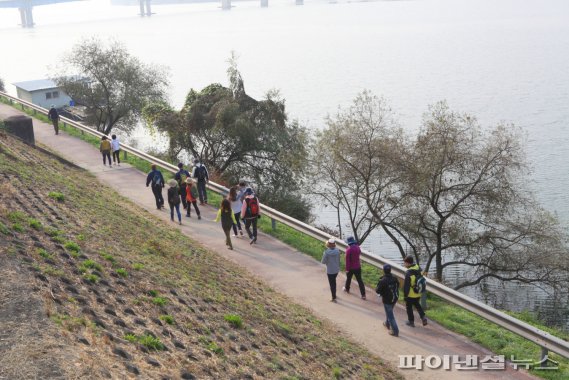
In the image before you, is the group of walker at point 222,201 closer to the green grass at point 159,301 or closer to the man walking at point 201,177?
the man walking at point 201,177

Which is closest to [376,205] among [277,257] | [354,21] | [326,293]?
[277,257]

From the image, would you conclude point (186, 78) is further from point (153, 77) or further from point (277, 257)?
point (277, 257)

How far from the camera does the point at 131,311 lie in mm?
9773

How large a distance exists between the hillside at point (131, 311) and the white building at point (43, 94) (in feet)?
155

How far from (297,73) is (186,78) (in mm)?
14908

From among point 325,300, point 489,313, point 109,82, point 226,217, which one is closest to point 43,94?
point 109,82

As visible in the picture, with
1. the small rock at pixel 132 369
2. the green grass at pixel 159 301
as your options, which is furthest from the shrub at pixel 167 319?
the small rock at pixel 132 369

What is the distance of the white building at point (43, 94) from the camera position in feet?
193

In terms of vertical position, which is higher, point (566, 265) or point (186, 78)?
point (186, 78)

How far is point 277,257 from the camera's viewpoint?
15664 mm

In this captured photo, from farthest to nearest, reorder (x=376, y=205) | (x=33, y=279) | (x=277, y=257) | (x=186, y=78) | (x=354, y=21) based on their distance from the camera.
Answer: (x=354, y=21), (x=186, y=78), (x=376, y=205), (x=277, y=257), (x=33, y=279)

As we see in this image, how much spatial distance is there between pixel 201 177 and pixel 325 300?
7.32 m

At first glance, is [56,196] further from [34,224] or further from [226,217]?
[226,217]

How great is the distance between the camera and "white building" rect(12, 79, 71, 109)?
58.8 m
